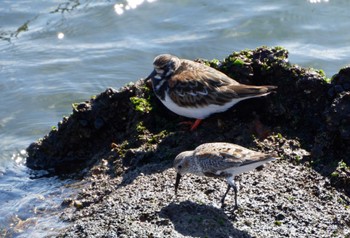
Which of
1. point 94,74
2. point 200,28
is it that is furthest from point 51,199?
point 200,28

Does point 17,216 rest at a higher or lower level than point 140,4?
lower

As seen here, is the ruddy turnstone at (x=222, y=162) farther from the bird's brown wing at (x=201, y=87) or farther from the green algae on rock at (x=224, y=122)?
the bird's brown wing at (x=201, y=87)

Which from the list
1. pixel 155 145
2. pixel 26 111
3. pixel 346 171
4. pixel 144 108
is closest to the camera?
pixel 346 171

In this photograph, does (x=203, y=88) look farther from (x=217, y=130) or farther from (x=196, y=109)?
(x=217, y=130)

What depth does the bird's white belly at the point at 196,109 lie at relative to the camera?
6906 millimetres

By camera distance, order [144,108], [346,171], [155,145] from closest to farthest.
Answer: [346,171]
[155,145]
[144,108]

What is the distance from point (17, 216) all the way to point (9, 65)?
509 cm

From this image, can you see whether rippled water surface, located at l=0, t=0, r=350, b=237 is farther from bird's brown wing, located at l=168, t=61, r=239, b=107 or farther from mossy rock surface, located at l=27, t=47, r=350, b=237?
bird's brown wing, located at l=168, t=61, r=239, b=107

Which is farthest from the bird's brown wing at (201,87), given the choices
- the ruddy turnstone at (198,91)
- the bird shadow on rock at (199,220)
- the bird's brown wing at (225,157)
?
the bird shadow on rock at (199,220)

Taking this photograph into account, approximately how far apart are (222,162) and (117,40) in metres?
6.76

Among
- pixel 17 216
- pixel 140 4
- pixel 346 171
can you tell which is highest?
pixel 140 4

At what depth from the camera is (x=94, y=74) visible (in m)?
11.1

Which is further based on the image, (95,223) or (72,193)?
(72,193)

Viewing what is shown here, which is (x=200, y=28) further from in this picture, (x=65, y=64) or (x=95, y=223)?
(x=95, y=223)
